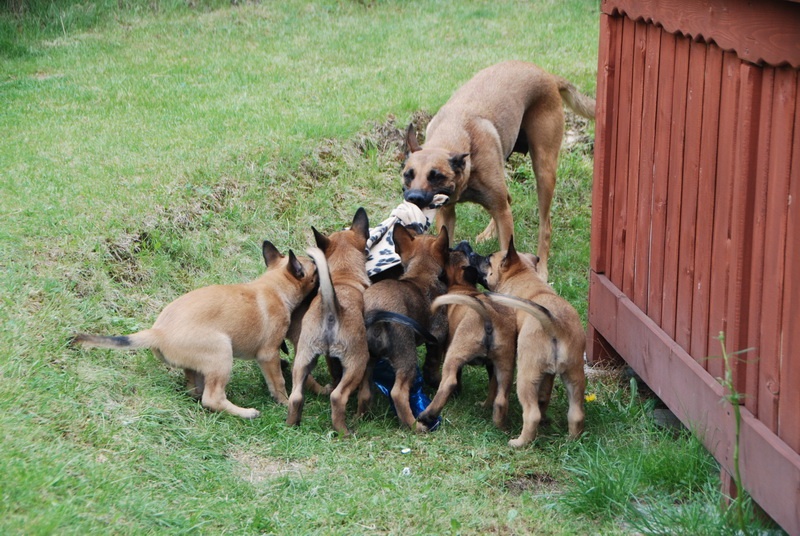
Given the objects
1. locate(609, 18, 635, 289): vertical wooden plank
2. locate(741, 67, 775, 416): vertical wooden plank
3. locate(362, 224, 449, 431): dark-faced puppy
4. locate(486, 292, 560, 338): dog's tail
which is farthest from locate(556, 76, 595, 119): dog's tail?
locate(741, 67, 775, 416): vertical wooden plank

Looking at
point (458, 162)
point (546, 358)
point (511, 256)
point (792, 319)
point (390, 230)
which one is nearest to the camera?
point (792, 319)

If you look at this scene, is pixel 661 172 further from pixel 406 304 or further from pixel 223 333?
pixel 223 333

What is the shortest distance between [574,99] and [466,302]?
13.6ft

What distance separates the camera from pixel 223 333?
5156 millimetres

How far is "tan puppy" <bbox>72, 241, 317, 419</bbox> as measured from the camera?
5062 mm

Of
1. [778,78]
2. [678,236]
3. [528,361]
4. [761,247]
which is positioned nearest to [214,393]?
[528,361]

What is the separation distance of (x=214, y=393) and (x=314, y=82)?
5.92m

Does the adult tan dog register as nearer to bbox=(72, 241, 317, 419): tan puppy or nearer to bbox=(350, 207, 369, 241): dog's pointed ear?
bbox=(350, 207, 369, 241): dog's pointed ear

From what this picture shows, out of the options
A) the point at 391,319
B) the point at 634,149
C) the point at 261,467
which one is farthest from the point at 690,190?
the point at 261,467

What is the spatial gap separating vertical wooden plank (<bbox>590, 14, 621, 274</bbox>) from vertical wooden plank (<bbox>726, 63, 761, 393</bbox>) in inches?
73.6

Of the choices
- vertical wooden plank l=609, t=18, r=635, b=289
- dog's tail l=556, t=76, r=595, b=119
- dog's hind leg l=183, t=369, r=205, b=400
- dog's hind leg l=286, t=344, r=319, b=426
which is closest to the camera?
dog's hind leg l=286, t=344, r=319, b=426

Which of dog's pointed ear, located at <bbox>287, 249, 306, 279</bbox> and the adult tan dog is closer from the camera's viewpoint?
dog's pointed ear, located at <bbox>287, 249, 306, 279</bbox>

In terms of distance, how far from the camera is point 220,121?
29.4 ft

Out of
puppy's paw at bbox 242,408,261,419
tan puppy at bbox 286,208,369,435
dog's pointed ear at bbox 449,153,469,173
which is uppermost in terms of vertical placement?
dog's pointed ear at bbox 449,153,469,173
